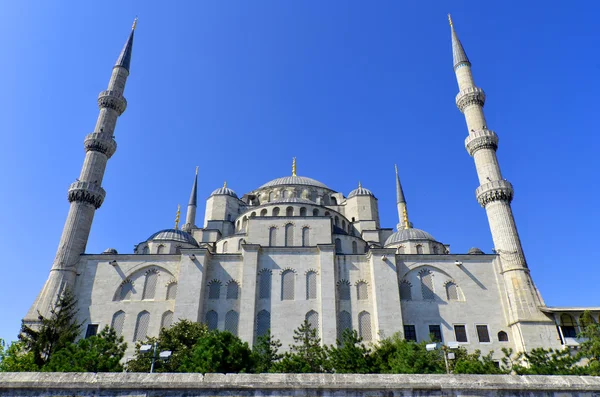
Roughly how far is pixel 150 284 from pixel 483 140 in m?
22.6

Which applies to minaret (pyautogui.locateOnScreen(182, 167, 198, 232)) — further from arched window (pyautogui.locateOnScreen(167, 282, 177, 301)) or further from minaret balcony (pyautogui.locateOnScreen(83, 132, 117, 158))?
arched window (pyautogui.locateOnScreen(167, 282, 177, 301))

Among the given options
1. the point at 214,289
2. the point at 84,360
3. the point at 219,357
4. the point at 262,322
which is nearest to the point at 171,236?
the point at 214,289

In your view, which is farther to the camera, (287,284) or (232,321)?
(287,284)

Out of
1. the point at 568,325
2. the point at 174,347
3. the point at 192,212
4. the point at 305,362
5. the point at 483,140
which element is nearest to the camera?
the point at 305,362

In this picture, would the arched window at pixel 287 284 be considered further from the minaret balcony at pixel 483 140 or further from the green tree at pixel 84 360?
the minaret balcony at pixel 483 140

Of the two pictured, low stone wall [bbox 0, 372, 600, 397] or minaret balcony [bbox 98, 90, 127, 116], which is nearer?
low stone wall [bbox 0, 372, 600, 397]

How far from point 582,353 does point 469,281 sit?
25.0ft

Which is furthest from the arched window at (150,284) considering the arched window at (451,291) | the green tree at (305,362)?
the arched window at (451,291)

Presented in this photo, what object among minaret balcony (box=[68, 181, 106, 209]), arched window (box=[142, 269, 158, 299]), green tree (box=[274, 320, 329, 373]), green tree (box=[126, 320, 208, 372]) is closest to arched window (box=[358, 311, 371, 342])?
green tree (box=[274, 320, 329, 373])

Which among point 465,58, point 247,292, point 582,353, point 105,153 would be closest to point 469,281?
point 582,353

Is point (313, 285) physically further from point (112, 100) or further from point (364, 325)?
point (112, 100)

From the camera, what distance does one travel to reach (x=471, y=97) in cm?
3014

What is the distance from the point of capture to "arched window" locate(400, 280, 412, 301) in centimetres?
2416

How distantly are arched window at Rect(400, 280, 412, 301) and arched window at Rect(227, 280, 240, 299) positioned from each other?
9210 mm
